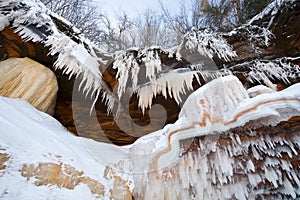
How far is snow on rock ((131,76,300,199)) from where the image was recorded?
3.05 feet

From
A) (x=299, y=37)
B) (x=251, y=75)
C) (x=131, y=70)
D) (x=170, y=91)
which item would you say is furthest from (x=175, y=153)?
(x=299, y=37)

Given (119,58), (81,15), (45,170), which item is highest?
(81,15)

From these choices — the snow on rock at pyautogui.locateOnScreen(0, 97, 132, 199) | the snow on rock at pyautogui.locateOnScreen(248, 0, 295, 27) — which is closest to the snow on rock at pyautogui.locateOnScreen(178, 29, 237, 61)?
the snow on rock at pyautogui.locateOnScreen(248, 0, 295, 27)

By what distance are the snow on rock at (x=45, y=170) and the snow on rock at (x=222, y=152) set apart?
0.73 feet

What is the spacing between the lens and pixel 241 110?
0.97 m

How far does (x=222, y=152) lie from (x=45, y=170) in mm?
889

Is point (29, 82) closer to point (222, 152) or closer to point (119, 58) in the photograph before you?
→ point (119, 58)

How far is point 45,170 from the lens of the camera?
896 mm

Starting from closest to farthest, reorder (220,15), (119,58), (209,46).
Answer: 1. (119,58)
2. (209,46)
3. (220,15)

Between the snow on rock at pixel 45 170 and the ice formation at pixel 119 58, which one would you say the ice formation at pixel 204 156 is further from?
the ice formation at pixel 119 58

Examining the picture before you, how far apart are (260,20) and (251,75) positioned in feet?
2.60

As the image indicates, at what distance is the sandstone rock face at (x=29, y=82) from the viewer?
1.78m

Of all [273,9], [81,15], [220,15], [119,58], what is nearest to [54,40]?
[119,58]

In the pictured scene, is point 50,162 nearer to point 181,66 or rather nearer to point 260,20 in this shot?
point 181,66
